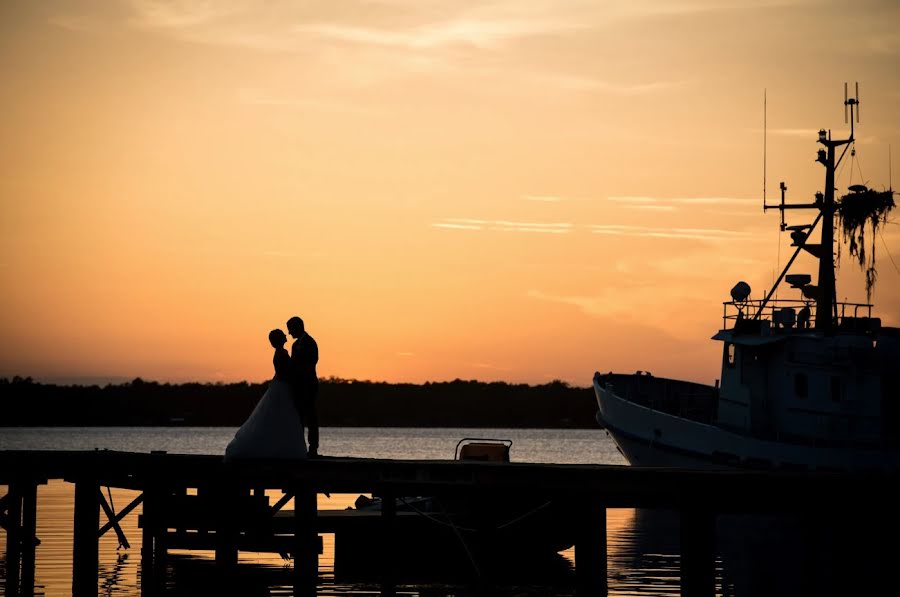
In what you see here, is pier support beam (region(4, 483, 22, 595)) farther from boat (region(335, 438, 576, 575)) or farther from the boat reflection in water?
the boat reflection in water

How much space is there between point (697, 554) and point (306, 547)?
6.85 metres

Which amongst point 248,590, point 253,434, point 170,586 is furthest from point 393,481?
point 170,586

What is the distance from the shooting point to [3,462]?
23094 mm

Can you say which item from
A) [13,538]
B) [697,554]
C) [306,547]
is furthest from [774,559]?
[13,538]

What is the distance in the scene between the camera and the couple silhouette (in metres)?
19.7

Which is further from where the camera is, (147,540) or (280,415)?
(147,540)

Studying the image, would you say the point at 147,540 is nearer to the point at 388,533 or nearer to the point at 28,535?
the point at 28,535

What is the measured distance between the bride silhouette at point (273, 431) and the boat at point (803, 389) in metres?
22.7

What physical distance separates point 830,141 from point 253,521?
31668 millimetres

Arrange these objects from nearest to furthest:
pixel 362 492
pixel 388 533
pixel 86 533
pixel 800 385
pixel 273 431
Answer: pixel 273 431
pixel 362 492
pixel 388 533
pixel 86 533
pixel 800 385

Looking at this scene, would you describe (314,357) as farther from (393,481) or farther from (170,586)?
(170,586)

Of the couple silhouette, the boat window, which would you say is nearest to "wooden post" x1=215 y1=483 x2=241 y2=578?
the couple silhouette

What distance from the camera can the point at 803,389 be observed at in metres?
41.4

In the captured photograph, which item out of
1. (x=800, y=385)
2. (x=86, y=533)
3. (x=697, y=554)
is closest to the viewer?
(x=697, y=554)
